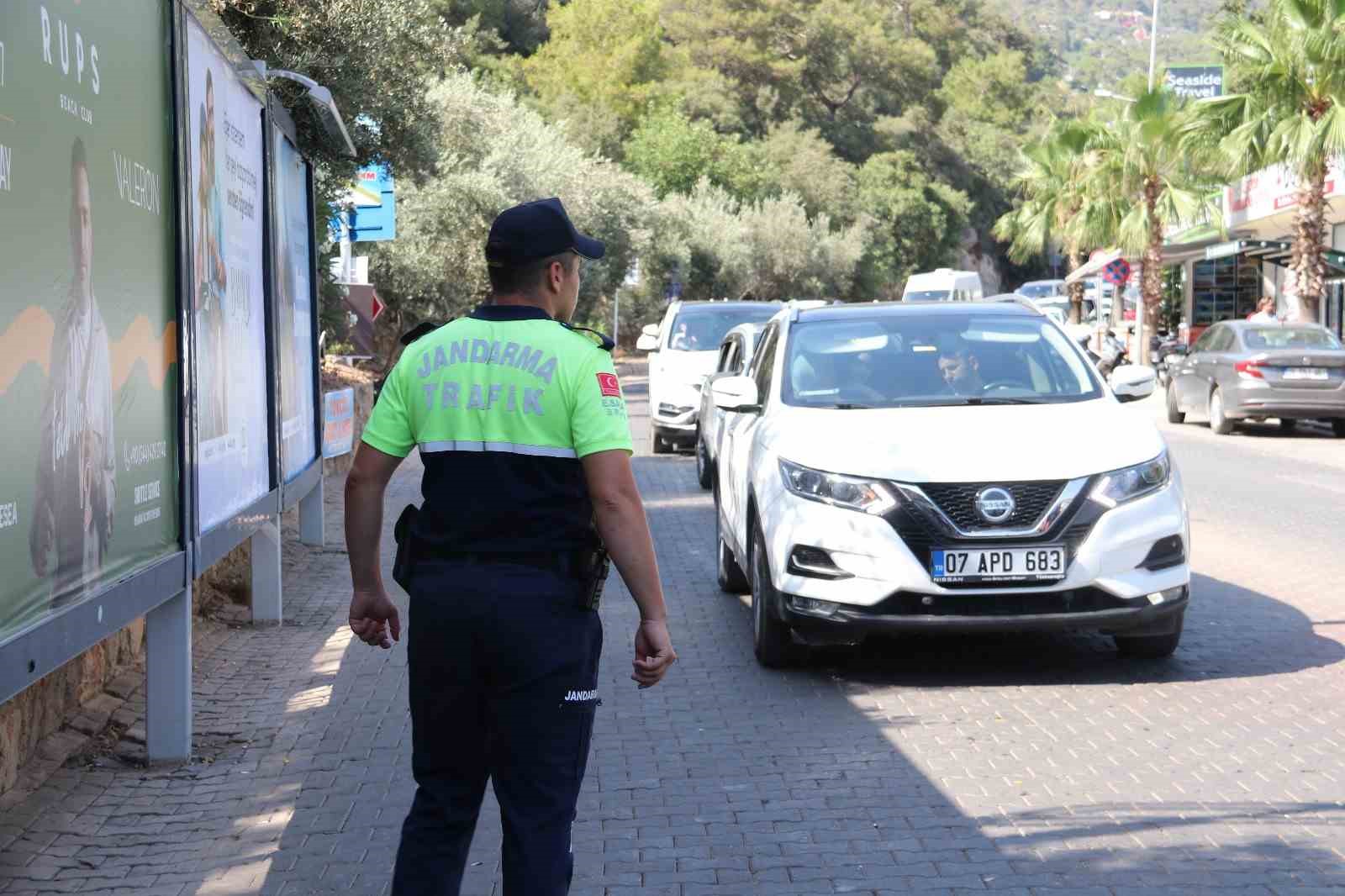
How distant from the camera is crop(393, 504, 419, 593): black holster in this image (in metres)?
3.72

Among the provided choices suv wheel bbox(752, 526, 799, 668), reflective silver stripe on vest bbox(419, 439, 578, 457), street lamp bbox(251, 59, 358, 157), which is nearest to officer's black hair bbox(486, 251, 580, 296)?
reflective silver stripe on vest bbox(419, 439, 578, 457)

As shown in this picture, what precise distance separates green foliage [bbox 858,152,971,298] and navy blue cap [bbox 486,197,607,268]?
273 ft

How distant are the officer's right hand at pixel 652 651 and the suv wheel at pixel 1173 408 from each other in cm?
2350

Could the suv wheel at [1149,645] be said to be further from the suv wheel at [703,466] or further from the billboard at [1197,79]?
the billboard at [1197,79]

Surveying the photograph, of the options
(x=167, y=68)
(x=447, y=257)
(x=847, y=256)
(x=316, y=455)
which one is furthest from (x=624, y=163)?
(x=167, y=68)

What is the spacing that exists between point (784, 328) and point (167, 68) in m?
3.92

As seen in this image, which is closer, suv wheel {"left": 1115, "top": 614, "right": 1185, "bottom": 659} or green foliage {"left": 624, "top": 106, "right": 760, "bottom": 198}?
suv wheel {"left": 1115, "top": 614, "right": 1185, "bottom": 659}

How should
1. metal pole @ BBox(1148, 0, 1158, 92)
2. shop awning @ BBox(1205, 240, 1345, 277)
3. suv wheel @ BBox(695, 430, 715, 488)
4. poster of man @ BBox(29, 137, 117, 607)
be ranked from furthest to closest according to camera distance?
1. metal pole @ BBox(1148, 0, 1158, 92)
2. shop awning @ BBox(1205, 240, 1345, 277)
3. suv wheel @ BBox(695, 430, 715, 488)
4. poster of man @ BBox(29, 137, 117, 607)

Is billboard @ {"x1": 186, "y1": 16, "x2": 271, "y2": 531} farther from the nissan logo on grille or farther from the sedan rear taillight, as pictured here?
the sedan rear taillight

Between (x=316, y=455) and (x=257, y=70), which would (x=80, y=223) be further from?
(x=316, y=455)

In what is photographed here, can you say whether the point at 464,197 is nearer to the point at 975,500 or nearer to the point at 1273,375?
the point at 1273,375

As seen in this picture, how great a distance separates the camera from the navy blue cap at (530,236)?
3770mm

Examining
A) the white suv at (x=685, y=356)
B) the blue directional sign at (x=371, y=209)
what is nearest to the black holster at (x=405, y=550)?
the white suv at (x=685, y=356)

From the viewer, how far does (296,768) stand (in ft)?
20.8
